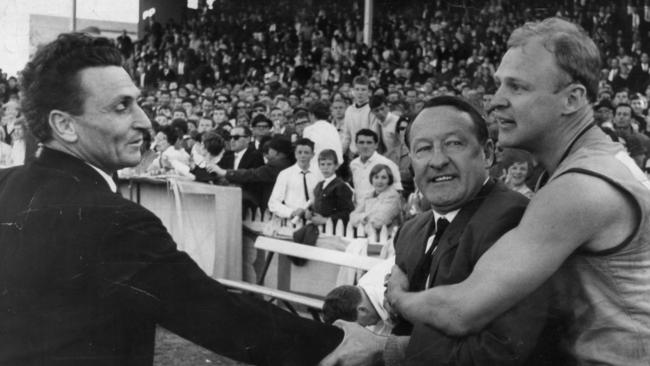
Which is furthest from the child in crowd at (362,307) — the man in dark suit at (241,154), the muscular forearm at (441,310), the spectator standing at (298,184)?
the man in dark suit at (241,154)

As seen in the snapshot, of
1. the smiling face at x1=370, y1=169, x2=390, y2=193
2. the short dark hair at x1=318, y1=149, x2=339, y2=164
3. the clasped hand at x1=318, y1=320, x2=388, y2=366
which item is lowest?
the smiling face at x1=370, y1=169, x2=390, y2=193

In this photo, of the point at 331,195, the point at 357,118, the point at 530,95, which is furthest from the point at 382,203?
the point at 530,95

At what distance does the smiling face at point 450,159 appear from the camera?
2.76 meters

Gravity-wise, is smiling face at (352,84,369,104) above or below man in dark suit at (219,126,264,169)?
above

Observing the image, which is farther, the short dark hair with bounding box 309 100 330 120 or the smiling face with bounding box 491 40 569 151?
the short dark hair with bounding box 309 100 330 120

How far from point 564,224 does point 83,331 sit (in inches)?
49.4

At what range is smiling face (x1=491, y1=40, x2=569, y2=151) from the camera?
2.54 meters

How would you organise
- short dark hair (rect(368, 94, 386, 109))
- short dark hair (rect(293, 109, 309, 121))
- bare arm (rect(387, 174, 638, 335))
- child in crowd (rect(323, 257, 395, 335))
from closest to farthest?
1. bare arm (rect(387, 174, 638, 335))
2. child in crowd (rect(323, 257, 395, 335))
3. short dark hair (rect(368, 94, 386, 109))
4. short dark hair (rect(293, 109, 309, 121))

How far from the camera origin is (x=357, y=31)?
23.0 m

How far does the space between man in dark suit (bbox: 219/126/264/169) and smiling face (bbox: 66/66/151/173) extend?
7792mm

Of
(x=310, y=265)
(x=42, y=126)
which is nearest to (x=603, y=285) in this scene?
(x=42, y=126)

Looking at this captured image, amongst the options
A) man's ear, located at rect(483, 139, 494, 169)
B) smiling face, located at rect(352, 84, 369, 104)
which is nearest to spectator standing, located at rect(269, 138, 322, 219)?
smiling face, located at rect(352, 84, 369, 104)

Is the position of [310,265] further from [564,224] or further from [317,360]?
[564,224]

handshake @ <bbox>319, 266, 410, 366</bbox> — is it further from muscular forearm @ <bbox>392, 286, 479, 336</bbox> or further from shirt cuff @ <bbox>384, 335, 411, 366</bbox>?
muscular forearm @ <bbox>392, 286, 479, 336</bbox>
